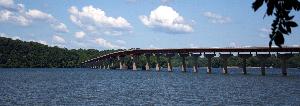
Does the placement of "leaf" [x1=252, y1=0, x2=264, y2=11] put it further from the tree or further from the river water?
the river water

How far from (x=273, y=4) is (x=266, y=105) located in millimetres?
37410

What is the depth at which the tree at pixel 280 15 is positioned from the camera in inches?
229

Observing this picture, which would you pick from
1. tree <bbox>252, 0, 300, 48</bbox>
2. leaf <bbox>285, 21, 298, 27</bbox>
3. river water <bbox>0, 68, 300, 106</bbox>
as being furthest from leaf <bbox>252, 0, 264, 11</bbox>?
river water <bbox>0, 68, 300, 106</bbox>

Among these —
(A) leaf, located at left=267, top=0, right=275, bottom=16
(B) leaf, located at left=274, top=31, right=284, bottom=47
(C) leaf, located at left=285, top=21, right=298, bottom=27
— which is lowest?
(B) leaf, located at left=274, top=31, right=284, bottom=47

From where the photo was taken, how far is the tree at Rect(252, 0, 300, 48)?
5.80m

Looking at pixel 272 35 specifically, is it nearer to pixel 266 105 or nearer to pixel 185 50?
pixel 266 105

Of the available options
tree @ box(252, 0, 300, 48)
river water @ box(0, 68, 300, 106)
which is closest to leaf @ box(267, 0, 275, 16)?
tree @ box(252, 0, 300, 48)

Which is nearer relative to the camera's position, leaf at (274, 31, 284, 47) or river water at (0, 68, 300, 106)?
leaf at (274, 31, 284, 47)

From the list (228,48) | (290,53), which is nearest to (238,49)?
(228,48)

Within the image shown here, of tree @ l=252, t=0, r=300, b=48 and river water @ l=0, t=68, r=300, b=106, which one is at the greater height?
tree @ l=252, t=0, r=300, b=48

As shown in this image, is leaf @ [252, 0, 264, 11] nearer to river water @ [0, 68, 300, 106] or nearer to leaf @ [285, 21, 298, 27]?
leaf @ [285, 21, 298, 27]

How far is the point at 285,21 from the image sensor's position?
234 inches

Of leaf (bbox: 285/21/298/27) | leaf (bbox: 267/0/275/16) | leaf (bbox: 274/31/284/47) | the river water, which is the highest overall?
leaf (bbox: 267/0/275/16)

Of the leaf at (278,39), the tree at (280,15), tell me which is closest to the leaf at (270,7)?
the tree at (280,15)
